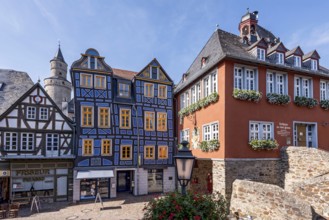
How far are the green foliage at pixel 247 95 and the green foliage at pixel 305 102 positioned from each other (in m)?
3.03

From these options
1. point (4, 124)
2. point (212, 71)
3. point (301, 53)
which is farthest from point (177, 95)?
point (4, 124)

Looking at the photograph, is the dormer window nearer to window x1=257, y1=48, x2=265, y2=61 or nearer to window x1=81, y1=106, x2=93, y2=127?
window x1=257, y1=48, x2=265, y2=61

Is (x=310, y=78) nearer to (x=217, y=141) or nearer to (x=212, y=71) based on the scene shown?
(x=212, y=71)

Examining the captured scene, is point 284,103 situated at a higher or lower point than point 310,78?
lower

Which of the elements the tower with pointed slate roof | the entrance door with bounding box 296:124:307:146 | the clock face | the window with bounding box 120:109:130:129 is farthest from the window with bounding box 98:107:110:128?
the tower with pointed slate roof

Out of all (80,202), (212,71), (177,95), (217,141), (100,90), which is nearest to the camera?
(217,141)

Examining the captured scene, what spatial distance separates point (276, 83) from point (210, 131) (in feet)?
17.4

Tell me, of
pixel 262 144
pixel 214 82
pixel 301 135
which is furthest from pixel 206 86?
pixel 301 135

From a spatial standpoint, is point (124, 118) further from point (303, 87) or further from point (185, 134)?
point (303, 87)

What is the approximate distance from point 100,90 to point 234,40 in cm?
1109

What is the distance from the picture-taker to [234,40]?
16.4m

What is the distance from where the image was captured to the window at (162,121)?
1961 centimetres

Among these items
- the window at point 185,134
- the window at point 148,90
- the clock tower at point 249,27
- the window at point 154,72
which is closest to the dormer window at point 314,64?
the clock tower at point 249,27

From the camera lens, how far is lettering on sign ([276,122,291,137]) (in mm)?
13887
